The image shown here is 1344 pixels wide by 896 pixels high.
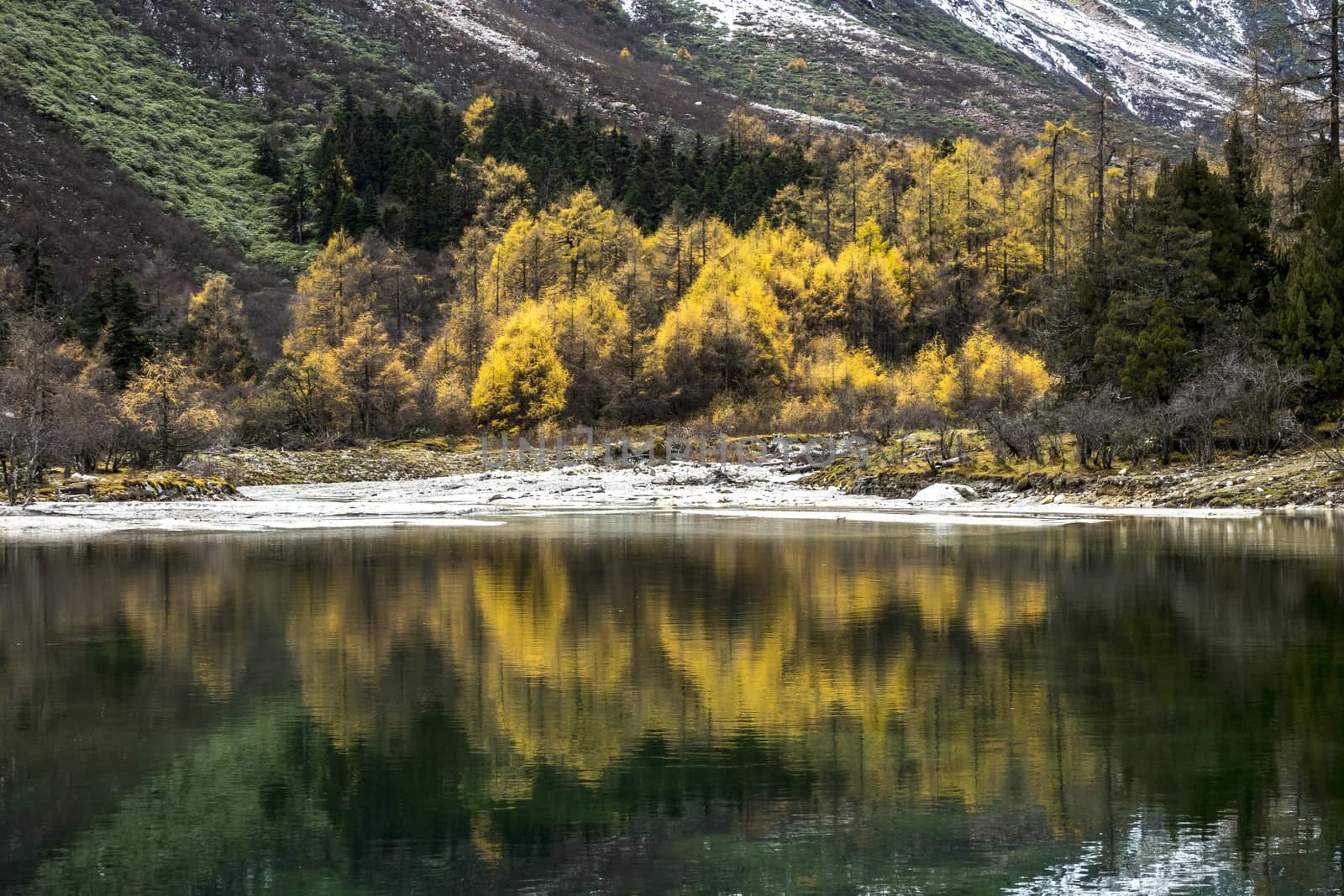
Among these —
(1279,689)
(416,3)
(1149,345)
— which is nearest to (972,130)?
(416,3)

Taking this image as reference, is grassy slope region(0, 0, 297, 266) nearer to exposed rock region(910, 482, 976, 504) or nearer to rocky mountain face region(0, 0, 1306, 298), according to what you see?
rocky mountain face region(0, 0, 1306, 298)

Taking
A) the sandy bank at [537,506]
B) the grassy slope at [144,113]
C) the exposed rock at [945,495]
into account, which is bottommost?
the sandy bank at [537,506]

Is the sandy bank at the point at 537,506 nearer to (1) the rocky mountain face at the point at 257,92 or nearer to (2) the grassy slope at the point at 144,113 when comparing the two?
(1) the rocky mountain face at the point at 257,92

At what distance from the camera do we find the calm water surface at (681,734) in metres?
7.62

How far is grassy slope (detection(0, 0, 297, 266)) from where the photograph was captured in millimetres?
108312

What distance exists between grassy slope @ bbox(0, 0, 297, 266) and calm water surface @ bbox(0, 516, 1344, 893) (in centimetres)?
9624

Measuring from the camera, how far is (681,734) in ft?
34.3

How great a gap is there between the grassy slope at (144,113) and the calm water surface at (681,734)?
96245 millimetres

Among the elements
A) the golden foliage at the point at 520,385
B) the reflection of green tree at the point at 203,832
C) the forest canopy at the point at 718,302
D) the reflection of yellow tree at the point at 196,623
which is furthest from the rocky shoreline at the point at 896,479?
the reflection of green tree at the point at 203,832

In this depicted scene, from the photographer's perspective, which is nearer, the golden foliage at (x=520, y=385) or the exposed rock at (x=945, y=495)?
the exposed rock at (x=945, y=495)

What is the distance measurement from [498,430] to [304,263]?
139 ft

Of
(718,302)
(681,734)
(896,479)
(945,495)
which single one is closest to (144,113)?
(718,302)

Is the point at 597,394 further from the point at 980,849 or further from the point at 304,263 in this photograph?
the point at 980,849

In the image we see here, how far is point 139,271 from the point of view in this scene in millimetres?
94625
